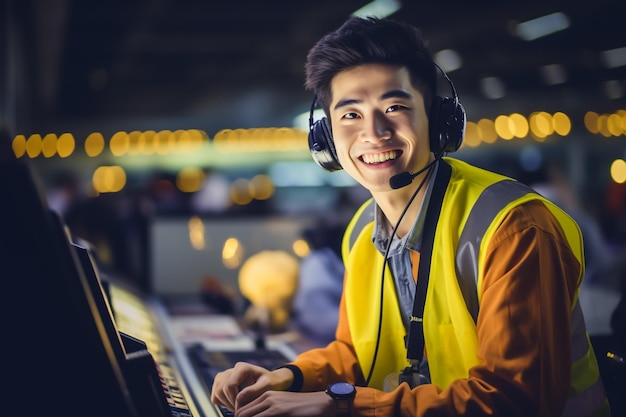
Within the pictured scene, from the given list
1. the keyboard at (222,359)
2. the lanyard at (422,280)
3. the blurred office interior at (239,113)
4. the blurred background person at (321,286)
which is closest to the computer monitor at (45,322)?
the lanyard at (422,280)

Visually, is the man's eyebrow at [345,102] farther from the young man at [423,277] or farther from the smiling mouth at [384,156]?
the smiling mouth at [384,156]

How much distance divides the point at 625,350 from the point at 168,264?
2.62m

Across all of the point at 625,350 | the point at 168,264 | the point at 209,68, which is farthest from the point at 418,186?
the point at 209,68

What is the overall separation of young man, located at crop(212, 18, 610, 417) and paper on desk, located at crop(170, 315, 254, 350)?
0.94 meters

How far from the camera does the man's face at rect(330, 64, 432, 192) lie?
1.38 meters

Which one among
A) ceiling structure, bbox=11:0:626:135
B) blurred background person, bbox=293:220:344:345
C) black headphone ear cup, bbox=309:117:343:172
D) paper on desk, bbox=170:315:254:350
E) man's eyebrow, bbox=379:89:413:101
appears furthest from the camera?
ceiling structure, bbox=11:0:626:135

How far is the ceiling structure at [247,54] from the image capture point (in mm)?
8477

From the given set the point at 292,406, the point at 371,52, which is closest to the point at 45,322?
the point at 292,406

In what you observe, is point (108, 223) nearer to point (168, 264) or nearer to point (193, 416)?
point (168, 264)

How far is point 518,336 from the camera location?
112 centimetres


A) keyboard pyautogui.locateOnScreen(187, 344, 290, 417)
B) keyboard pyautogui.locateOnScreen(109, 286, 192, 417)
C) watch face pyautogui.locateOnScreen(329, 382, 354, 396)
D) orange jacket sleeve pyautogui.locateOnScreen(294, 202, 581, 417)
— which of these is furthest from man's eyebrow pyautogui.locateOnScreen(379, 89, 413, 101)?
keyboard pyautogui.locateOnScreen(187, 344, 290, 417)

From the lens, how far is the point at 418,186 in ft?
4.74

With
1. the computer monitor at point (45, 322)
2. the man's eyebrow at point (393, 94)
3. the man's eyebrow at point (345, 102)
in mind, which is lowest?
the computer monitor at point (45, 322)

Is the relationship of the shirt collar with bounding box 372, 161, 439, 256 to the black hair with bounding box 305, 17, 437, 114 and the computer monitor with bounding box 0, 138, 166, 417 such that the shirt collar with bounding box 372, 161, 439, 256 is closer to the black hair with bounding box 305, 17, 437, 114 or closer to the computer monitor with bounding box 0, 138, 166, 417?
the black hair with bounding box 305, 17, 437, 114
